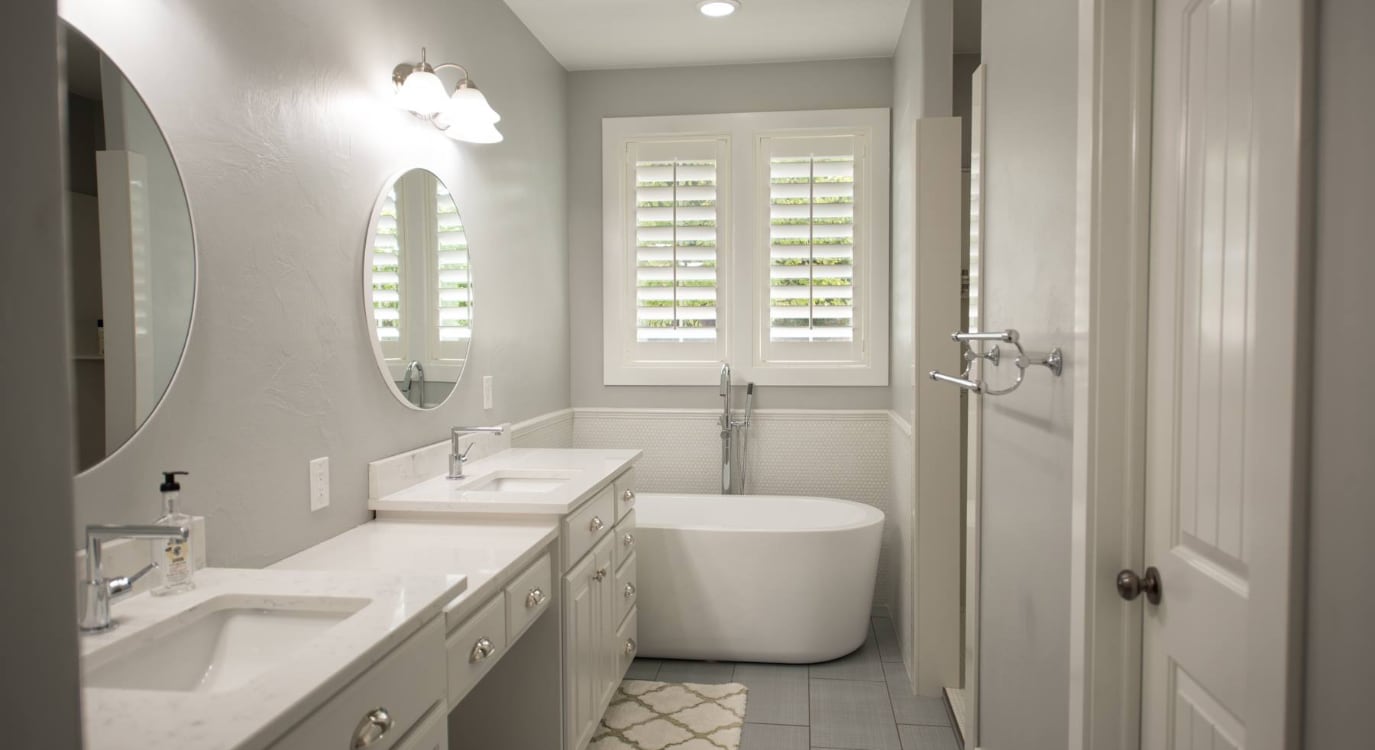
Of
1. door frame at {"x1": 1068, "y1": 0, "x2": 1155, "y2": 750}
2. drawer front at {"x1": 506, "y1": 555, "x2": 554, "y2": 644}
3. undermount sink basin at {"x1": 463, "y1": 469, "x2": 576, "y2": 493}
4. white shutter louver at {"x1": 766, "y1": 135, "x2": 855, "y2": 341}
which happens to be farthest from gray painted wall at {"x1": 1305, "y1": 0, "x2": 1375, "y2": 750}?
white shutter louver at {"x1": 766, "y1": 135, "x2": 855, "y2": 341}

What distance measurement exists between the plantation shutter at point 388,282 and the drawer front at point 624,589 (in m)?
1.08

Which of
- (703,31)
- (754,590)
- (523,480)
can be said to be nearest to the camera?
(523,480)

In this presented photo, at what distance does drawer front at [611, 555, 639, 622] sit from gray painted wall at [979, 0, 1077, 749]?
1.20m

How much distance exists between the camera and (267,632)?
1.33m

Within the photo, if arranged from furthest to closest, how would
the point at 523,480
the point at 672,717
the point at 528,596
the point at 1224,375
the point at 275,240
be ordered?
the point at 672,717 → the point at 523,480 → the point at 528,596 → the point at 275,240 → the point at 1224,375

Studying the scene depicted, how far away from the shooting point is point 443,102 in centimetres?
236

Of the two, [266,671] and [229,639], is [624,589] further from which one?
[266,671]

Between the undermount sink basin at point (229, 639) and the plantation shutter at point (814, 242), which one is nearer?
the undermount sink basin at point (229, 639)

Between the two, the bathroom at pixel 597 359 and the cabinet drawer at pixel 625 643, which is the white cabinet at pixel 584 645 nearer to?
the bathroom at pixel 597 359

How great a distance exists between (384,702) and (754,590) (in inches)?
86.7

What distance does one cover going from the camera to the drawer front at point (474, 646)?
1.53 meters

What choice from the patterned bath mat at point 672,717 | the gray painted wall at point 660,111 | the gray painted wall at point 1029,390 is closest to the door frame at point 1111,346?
the gray painted wall at point 1029,390

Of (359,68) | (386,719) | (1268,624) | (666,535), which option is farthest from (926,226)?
(386,719)

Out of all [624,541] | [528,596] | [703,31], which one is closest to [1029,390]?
[528,596]
